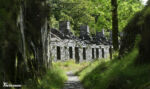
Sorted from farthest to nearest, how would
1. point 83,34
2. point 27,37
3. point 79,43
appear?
1. point 83,34
2. point 79,43
3. point 27,37

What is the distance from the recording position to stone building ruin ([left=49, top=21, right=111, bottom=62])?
2891 centimetres

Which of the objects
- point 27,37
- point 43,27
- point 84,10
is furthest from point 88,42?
point 27,37

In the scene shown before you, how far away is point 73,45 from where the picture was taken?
33.0m

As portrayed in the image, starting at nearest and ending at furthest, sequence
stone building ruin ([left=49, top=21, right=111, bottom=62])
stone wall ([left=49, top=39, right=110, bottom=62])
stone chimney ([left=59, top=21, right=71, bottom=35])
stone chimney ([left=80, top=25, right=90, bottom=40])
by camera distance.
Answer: stone wall ([left=49, top=39, right=110, bottom=62]) < stone building ruin ([left=49, top=21, right=111, bottom=62]) < stone chimney ([left=59, top=21, right=71, bottom=35]) < stone chimney ([left=80, top=25, right=90, bottom=40])

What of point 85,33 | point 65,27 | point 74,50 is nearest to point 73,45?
point 74,50

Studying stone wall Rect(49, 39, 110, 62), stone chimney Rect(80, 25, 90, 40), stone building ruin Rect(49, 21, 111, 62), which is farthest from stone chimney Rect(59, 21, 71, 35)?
stone chimney Rect(80, 25, 90, 40)

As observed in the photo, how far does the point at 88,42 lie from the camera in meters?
37.3

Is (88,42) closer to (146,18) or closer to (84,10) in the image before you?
(84,10)

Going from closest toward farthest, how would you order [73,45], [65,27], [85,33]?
1. [73,45]
2. [65,27]
3. [85,33]

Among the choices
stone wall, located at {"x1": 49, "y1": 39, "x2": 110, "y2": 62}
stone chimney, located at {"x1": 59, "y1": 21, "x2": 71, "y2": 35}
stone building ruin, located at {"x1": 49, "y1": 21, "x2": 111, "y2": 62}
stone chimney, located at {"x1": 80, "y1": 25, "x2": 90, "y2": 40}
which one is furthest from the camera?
stone chimney, located at {"x1": 80, "y1": 25, "x2": 90, "y2": 40}

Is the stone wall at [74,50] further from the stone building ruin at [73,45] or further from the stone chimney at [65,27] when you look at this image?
the stone chimney at [65,27]

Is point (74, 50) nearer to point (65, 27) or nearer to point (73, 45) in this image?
point (73, 45)

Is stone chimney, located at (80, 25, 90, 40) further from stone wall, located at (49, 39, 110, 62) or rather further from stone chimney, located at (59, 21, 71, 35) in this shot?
stone chimney, located at (59, 21, 71, 35)

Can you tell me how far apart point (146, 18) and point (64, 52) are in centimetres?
2248
